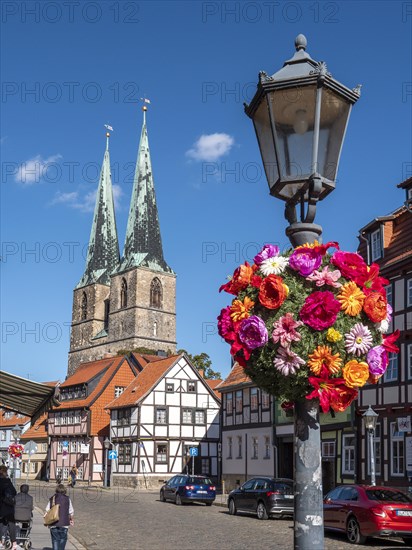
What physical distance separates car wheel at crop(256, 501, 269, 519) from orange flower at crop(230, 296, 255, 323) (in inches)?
833

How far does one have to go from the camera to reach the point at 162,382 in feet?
176

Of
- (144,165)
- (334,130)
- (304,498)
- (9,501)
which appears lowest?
(9,501)

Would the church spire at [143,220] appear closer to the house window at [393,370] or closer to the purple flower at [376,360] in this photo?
the house window at [393,370]

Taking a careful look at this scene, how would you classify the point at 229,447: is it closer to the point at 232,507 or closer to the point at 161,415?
the point at 161,415

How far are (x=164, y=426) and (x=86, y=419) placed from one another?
8.03 metres

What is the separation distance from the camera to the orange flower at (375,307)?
5250mm

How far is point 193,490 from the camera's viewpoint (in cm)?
3309

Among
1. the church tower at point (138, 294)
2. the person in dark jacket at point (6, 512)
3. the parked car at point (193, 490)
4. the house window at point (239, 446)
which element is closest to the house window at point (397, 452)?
the parked car at point (193, 490)

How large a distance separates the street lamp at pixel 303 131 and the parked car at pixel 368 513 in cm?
1368

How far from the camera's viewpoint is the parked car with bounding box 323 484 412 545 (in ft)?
57.6

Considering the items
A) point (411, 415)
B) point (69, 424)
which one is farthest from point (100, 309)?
point (411, 415)

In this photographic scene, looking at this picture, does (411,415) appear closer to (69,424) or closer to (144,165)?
(69,424)

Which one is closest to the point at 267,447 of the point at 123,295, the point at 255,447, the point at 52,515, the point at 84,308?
the point at 255,447

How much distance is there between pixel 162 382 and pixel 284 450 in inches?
614
